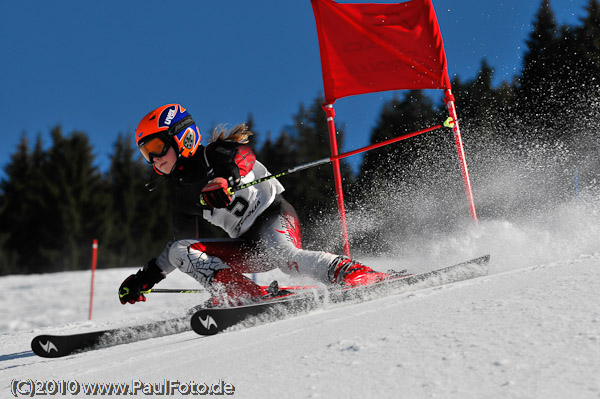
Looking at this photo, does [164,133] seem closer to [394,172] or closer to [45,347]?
[45,347]

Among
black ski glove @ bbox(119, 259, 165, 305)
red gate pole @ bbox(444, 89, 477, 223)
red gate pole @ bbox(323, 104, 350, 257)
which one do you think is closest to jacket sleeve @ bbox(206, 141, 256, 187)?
black ski glove @ bbox(119, 259, 165, 305)

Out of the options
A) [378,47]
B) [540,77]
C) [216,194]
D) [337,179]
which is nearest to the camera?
[216,194]

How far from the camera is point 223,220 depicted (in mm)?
3451

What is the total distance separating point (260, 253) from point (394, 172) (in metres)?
12.5

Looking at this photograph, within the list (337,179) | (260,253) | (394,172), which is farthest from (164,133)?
(394,172)

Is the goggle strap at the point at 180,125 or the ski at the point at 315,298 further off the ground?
the goggle strap at the point at 180,125

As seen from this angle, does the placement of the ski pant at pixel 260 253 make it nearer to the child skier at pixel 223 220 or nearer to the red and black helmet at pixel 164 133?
the child skier at pixel 223 220

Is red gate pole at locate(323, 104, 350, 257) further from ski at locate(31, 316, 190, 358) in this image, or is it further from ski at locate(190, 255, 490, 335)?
ski at locate(31, 316, 190, 358)

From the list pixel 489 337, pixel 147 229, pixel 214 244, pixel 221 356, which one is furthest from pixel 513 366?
pixel 147 229

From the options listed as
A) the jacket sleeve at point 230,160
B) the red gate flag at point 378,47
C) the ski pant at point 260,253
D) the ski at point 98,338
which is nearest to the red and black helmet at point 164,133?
the jacket sleeve at point 230,160

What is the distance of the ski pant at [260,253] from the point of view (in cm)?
310

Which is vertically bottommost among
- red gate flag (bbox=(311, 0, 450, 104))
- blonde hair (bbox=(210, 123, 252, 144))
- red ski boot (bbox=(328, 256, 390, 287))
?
red ski boot (bbox=(328, 256, 390, 287))

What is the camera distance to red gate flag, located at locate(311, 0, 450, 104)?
5324 mm

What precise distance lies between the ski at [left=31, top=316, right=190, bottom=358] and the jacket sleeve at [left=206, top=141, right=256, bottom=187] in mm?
902
